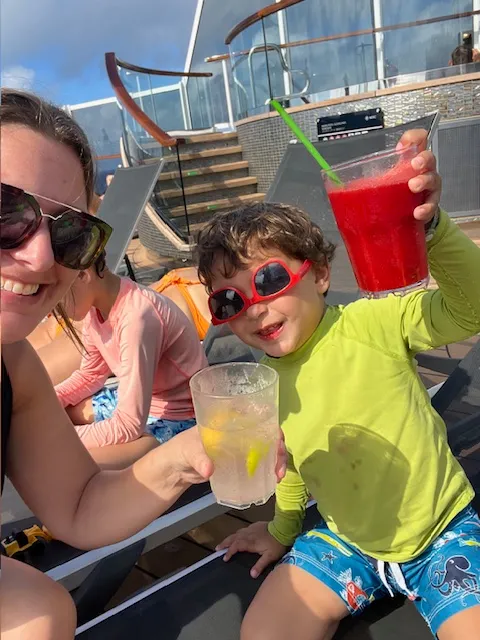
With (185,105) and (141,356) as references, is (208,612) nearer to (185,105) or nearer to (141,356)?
(141,356)

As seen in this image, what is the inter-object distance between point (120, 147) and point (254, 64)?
2.73m

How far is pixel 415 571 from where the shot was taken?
1.65 meters

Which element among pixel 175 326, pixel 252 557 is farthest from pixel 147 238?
pixel 252 557

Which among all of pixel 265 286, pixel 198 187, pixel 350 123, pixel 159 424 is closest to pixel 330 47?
pixel 350 123

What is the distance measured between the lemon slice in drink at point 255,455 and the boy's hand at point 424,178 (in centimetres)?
63

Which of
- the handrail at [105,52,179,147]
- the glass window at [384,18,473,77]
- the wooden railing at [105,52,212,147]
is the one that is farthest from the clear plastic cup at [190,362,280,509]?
the glass window at [384,18,473,77]

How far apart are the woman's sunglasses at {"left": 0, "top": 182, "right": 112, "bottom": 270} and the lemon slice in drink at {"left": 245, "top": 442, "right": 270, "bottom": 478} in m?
0.52

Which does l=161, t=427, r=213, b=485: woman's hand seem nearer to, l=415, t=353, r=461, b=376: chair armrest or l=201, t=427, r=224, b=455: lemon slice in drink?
l=201, t=427, r=224, b=455: lemon slice in drink

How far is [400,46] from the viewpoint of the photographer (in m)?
8.58

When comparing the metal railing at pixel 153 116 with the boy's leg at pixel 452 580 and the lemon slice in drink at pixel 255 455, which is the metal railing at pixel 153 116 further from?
the lemon slice in drink at pixel 255 455

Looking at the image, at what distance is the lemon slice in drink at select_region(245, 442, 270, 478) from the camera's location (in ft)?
3.95

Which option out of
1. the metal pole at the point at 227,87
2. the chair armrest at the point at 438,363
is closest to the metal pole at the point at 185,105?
the metal pole at the point at 227,87

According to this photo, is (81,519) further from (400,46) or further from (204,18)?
(204,18)

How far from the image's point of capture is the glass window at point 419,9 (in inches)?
330
